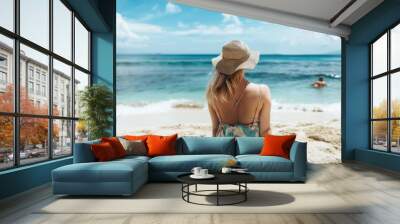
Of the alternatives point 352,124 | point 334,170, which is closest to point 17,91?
point 334,170

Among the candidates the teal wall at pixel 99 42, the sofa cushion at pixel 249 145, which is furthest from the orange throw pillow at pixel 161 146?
the teal wall at pixel 99 42

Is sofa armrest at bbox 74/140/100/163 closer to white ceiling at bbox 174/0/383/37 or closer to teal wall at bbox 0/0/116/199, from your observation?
teal wall at bbox 0/0/116/199

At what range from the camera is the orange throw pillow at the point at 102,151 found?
579cm

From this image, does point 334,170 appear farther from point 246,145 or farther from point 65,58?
point 65,58

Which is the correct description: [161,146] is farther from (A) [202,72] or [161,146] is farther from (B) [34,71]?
(A) [202,72]

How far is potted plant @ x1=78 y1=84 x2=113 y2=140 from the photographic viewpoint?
314 inches

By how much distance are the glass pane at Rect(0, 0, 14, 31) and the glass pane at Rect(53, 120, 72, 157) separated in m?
2.04

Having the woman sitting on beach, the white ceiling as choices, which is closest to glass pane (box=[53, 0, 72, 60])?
the white ceiling

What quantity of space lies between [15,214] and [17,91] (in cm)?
192

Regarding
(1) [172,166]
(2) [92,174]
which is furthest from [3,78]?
(1) [172,166]

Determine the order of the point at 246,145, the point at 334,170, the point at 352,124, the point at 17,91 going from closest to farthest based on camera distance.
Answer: the point at 17,91 → the point at 246,145 → the point at 334,170 → the point at 352,124

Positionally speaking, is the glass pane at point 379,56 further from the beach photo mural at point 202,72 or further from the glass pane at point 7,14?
the glass pane at point 7,14

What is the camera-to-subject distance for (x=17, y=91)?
528 centimetres

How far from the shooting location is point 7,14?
16.7 feet
